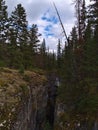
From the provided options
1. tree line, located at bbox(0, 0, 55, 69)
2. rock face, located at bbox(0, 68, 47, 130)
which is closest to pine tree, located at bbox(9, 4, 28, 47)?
tree line, located at bbox(0, 0, 55, 69)

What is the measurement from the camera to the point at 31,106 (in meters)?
30.9

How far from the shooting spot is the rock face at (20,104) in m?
21.9

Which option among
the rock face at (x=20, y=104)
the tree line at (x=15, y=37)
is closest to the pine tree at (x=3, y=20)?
the tree line at (x=15, y=37)

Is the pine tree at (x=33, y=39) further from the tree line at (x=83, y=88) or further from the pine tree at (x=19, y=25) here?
the tree line at (x=83, y=88)

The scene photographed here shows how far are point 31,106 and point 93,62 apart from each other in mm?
7133

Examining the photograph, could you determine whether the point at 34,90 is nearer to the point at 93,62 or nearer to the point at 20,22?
the point at 93,62

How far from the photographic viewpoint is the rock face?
72.0 feet

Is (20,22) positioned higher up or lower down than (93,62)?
higher up

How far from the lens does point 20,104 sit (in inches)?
987

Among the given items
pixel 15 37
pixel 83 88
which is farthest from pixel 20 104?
pixel 15 37

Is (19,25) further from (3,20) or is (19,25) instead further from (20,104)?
(20,104)

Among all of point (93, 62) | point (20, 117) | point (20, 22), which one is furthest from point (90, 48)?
point (20, 22)

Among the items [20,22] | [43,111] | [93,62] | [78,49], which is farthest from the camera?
[20,22]

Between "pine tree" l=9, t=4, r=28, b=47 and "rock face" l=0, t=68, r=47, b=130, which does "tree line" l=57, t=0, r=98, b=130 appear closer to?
"rock face" l=0, t=68, r=47, b=130
